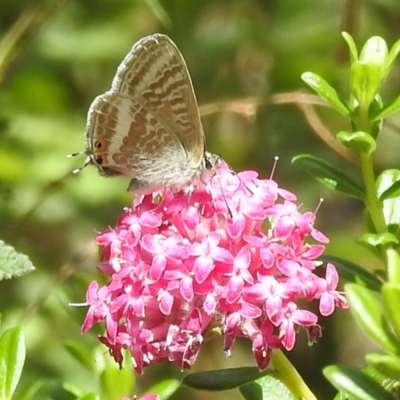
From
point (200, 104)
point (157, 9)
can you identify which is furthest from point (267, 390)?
point (200, 104)

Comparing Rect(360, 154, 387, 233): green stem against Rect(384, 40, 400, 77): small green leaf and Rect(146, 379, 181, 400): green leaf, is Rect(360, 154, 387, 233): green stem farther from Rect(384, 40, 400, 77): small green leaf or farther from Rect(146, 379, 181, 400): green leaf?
Rect(146, 379, 181, 400): green leaf

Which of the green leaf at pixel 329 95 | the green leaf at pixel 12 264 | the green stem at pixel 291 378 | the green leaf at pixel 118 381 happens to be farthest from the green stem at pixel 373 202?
the green leaf at pixel 12 264

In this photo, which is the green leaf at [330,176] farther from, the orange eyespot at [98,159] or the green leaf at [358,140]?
the orange eyespot at [98,159]

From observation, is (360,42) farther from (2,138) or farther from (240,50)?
(2,138)

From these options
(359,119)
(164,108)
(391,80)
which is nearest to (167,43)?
(164,108)

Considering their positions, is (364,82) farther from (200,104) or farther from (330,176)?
(200,104)

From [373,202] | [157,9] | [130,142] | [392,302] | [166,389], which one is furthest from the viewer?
[157,9]
